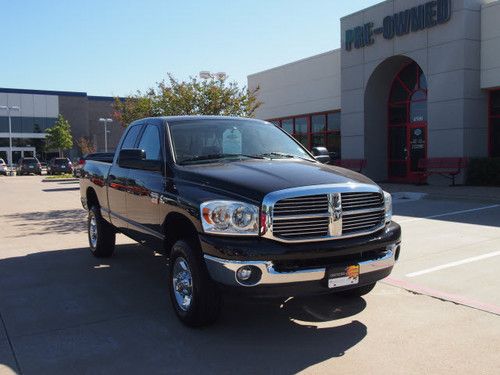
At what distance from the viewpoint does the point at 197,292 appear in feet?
14.3

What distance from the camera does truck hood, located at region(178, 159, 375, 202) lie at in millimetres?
4270

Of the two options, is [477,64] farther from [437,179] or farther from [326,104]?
[326,104]

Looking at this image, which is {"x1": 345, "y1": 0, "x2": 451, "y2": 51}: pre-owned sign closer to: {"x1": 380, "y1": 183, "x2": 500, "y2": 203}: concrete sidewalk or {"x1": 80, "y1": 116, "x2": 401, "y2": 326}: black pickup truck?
{"x1": 380, "y1": 183, "x2": 500, "y2": 203}: concrete sidewalk

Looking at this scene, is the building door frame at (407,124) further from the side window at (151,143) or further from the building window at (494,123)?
the side window at (151,143)

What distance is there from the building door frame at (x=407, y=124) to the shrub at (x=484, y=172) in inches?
78.5

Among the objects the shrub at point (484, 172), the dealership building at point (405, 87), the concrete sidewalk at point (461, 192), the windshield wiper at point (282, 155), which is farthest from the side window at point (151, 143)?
the dealership building at point (405, 87)

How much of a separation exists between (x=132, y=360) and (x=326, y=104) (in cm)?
2150

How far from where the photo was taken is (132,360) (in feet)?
13.1

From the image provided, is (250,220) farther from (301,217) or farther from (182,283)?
(182,283)

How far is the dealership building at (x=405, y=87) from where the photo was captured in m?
17.4

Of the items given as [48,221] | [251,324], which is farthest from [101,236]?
[48,221]

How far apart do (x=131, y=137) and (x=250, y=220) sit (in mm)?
3220

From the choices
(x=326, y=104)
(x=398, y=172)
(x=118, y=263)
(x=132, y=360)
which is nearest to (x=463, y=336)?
(x=132, y=360)

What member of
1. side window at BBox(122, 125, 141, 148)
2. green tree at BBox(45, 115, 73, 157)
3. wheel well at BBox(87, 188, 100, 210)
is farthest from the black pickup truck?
green tree at BBox(45, 115, 73, 157)
